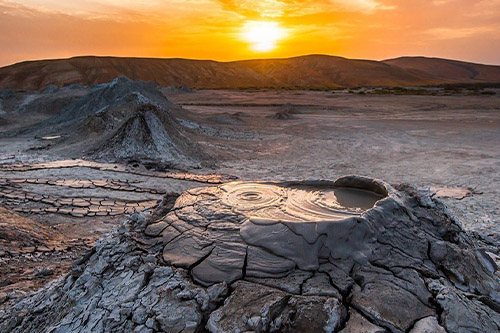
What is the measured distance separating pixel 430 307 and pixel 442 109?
20.3m

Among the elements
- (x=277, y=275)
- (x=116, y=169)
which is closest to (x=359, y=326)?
(x=277, y=275)

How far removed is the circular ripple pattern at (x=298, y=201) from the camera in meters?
3.04

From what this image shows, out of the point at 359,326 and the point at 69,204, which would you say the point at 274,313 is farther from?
the point at 69,204

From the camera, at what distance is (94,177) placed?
7.17 metres

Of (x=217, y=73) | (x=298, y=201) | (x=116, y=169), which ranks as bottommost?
(x=217, y=73)

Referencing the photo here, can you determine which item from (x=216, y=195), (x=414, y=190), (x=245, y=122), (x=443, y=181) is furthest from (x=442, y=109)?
(x=216, y=195)

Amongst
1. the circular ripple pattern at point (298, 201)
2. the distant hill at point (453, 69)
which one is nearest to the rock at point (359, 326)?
the circular ripple pattern at point (298, 201)

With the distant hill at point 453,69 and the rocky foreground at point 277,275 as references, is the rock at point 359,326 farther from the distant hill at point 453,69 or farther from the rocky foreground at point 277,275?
the distant hill at point 453,69

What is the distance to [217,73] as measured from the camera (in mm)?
60094

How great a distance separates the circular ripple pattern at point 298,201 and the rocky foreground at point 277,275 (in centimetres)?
2

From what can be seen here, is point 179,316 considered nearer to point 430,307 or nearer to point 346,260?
point 346,260

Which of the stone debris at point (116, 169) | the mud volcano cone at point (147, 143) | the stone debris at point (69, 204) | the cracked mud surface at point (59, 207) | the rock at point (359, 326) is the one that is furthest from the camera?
the mud volcano cone at point (147, 143)

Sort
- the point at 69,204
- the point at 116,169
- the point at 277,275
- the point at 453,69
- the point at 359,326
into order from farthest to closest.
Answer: the point at 453,69
the point at 116,169
the point at 69,204
the point at 277,275
the point at 359,326

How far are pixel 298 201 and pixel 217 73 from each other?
59461 mm
